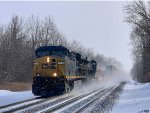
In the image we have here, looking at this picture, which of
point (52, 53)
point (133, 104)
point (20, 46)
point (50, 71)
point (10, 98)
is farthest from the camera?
point (20, 46)

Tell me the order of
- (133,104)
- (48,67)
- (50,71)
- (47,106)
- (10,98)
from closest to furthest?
(47,106) < (133,104) < (10,98) < (48,67) < (50,71)

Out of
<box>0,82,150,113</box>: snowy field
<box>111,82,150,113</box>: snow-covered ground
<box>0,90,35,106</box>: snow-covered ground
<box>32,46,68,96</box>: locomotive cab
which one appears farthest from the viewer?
<box>32,46,68,96</box>: locomotive cab

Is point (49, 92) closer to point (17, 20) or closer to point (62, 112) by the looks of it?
point (62, 112)

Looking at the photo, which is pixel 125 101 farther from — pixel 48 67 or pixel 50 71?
pixel 48 67

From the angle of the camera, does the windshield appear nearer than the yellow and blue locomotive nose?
No

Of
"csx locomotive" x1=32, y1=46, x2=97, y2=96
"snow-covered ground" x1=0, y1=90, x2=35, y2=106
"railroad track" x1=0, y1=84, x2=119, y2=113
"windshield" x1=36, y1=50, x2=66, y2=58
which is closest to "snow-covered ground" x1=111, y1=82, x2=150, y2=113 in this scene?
"railroad track" x1=0, y1=84, x2=119, y2=113

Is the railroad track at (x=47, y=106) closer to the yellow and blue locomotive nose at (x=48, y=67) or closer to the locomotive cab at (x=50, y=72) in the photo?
the locomotive cab at (x=50, y=72)

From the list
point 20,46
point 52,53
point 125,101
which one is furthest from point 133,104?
point 20,46

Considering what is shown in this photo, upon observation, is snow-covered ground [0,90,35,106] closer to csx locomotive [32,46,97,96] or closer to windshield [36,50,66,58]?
csx locomotive [32,46,97,96]

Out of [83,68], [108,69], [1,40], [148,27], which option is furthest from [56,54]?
[108,69]

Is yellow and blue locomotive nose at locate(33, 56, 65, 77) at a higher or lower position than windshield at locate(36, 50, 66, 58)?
lower

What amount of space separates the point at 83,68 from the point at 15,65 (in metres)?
8.50

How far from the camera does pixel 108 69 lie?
89.8m

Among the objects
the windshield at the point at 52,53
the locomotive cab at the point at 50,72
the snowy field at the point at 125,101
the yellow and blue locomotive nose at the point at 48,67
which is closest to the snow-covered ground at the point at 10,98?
the snowy field at the point at 125,101
